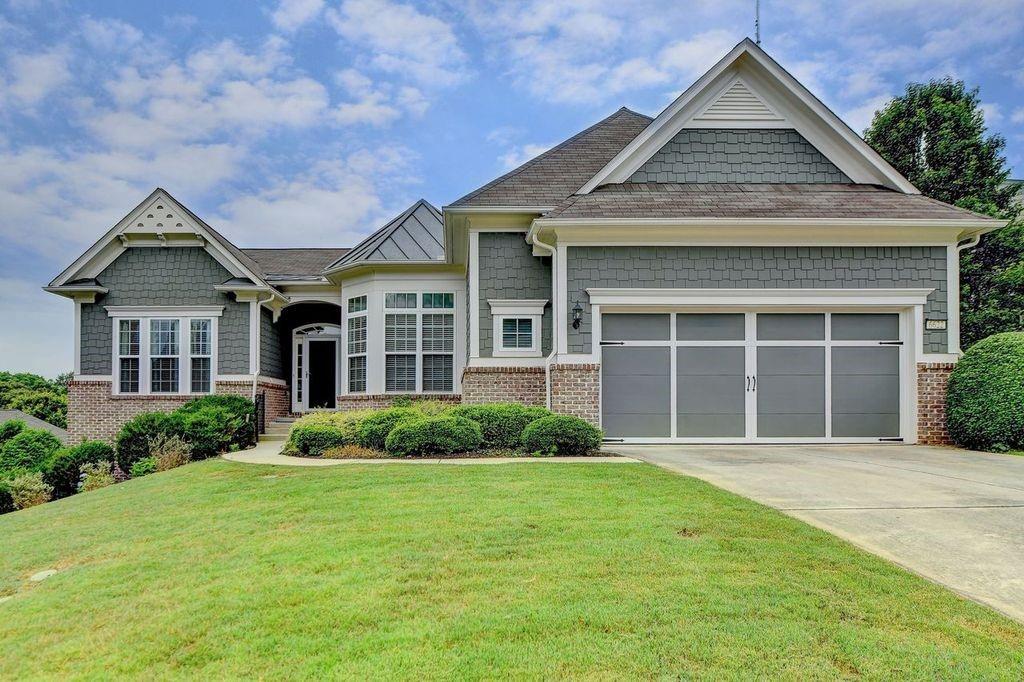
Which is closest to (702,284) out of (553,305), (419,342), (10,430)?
(553,305)

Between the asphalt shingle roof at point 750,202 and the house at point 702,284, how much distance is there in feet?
0.20

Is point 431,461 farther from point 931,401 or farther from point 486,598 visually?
point 931,401

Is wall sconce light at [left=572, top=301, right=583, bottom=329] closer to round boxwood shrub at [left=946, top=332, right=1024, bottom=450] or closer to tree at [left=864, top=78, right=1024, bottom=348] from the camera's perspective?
round boxwood shrub at [left=946, top=332, right=1024, bottom=450]

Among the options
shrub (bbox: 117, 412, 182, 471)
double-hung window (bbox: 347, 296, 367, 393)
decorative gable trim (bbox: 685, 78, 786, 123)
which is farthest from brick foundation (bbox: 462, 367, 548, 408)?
decorative gable trim (bbox: 685, 78, 786, 123)

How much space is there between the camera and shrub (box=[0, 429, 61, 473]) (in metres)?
14.6

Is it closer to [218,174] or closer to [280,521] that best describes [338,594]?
[280,521]

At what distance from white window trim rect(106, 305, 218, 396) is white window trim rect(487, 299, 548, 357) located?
27.1 ft

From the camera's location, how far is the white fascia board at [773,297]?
464 inches

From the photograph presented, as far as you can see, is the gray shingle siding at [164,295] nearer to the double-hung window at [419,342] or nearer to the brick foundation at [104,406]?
the brick foundation at [104,406]

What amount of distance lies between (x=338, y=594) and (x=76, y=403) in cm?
1657

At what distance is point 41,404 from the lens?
32.1 metres

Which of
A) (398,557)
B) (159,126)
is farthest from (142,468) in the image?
(159,126)

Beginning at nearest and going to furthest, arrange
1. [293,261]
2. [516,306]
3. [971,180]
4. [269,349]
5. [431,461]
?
[431,461] → [516,306] → [269,349] → [971,180] → [293,261]

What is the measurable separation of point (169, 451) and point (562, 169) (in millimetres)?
9982
